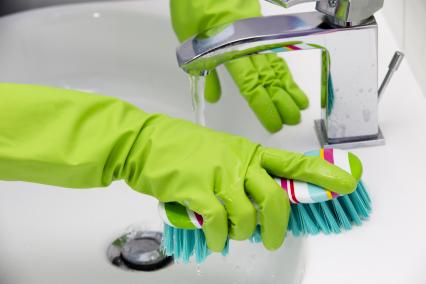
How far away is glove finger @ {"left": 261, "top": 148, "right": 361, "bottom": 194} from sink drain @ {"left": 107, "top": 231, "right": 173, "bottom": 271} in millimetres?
237

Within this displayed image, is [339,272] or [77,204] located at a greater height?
[339,272]

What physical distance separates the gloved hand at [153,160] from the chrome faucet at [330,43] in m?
0.07

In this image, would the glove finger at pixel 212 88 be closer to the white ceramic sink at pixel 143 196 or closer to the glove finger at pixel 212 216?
the white ceramic sink at pixel 143 196

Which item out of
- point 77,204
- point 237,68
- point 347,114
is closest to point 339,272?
point 347,114

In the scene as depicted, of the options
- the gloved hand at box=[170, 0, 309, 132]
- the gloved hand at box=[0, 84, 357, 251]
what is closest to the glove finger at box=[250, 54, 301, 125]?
the gloved hand at box=[170, 0, 309, 132]

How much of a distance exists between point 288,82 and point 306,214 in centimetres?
20

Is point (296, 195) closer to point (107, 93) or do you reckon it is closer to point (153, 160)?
point (153, 160)

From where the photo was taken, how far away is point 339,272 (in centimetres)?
70

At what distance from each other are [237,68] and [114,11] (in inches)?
11.9

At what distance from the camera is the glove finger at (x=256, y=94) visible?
0.87m

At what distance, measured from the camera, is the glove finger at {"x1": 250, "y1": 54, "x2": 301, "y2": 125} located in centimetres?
87

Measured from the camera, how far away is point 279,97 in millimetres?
869

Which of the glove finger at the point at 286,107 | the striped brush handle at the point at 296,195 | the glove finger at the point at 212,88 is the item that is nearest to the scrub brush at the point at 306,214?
the striped brush handle at the point at 296,195

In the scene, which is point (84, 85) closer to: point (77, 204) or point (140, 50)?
point (140, 50)
